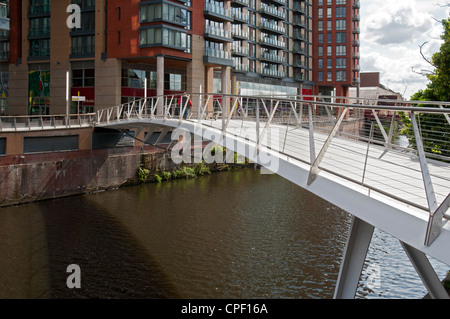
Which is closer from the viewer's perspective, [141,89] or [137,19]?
[137,19]

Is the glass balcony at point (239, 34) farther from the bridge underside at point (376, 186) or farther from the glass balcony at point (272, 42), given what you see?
the bridge underside at point (376, 186)

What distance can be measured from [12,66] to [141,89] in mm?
12362

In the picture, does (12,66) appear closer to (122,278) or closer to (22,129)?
(22,129)

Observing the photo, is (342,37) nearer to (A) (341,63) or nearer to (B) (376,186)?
(A) (341,63)

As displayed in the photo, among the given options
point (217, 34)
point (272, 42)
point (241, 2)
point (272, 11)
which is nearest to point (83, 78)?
point (217, 34)

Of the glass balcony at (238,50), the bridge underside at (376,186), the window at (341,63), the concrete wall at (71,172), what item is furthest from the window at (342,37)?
the bridge underside at (376,186)

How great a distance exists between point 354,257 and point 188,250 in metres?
9.66

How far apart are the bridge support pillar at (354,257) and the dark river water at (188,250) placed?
18.2 ft

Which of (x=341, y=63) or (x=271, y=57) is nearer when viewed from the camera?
(x=271, y=57)

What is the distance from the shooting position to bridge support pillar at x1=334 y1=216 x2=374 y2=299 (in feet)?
20.0

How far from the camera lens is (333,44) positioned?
65.7 metres

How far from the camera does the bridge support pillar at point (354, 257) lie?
20.0 feet

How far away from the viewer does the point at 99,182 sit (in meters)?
25.5

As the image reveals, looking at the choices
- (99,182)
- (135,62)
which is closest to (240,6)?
(135,62)
